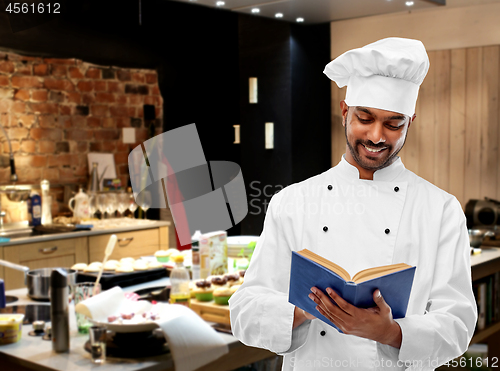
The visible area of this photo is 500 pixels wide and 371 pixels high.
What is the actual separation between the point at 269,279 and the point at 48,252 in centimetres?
292

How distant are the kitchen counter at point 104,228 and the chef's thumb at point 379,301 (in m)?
3.10

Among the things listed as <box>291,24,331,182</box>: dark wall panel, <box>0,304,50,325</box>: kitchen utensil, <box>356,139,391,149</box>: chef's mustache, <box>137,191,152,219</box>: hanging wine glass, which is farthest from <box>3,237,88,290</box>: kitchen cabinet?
<box>356,139,391,149</box>: chef's mustache

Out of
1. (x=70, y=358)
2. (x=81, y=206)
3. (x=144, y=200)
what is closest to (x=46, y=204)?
(x=81, y=206)

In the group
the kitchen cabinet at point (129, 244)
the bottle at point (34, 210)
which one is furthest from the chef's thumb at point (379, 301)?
the bottle at point (34, 210)

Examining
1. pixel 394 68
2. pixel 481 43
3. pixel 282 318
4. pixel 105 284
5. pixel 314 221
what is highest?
pixel 481 43

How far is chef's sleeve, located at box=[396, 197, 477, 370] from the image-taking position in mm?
1053

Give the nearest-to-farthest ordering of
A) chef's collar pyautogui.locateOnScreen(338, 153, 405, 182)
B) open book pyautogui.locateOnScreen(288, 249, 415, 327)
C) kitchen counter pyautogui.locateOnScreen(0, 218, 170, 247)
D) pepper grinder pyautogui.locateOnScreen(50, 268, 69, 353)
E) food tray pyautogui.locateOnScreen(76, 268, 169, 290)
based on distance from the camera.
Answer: open book pyautogui.locateOnScreen(288, 249, 415, 327), chef's collar pyautogui.locateOnScreen(338, 153, 405, 182), pepper grinder pyautogui.locateOnScreen(50, 268, 69, 353), food tray pyautogui.locateOnScreen(76, 268, 169, 290), kitchen counter pyautogui.locateOnScreen(0, 218, 170, 247)

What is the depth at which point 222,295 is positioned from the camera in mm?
1994

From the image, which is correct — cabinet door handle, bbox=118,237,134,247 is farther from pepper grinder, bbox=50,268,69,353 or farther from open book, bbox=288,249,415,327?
open book, bbox=288,249,415,327

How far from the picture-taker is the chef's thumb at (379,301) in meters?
0.95

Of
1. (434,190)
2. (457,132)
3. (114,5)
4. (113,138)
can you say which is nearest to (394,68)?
(434,190)

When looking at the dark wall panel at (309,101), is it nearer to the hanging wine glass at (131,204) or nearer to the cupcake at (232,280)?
the hanging wine glass at (131,204)

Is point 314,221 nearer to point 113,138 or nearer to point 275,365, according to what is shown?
point 275,365

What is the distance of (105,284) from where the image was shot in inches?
90.5
